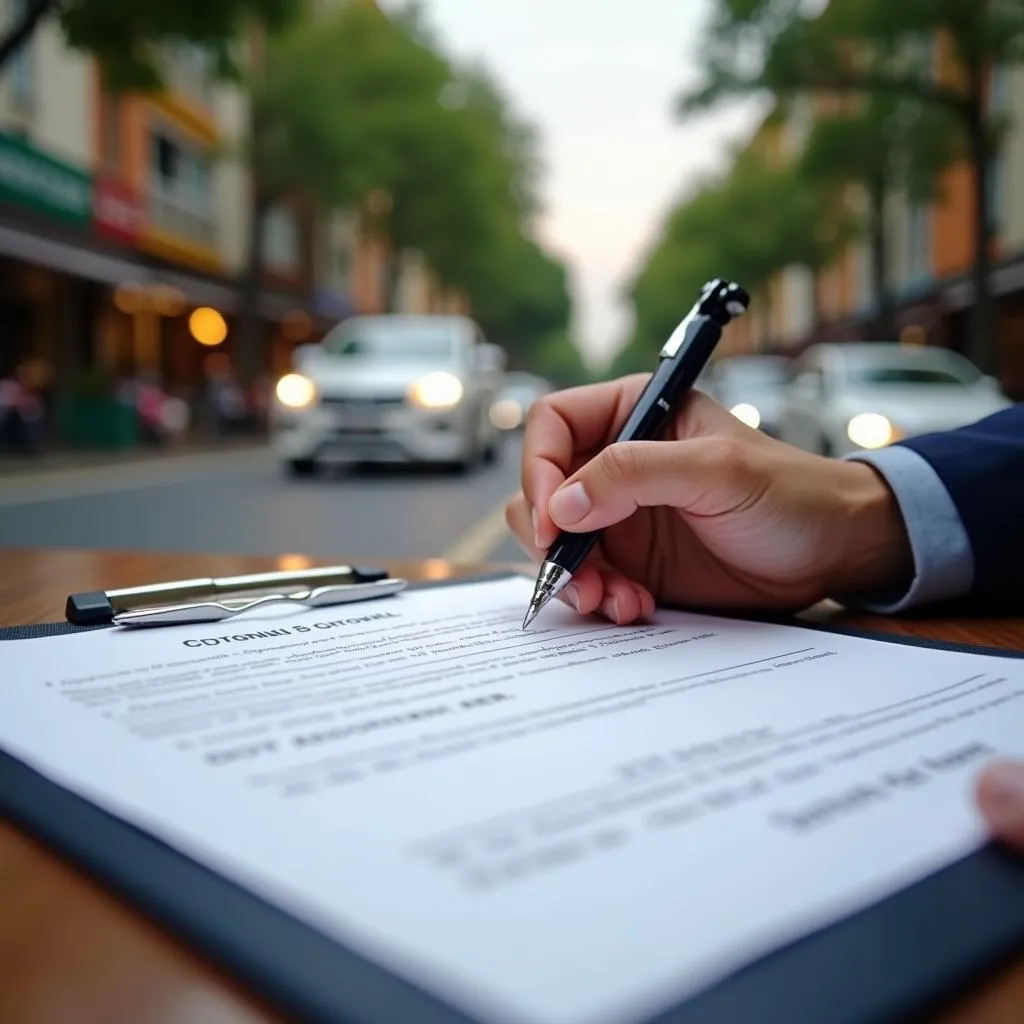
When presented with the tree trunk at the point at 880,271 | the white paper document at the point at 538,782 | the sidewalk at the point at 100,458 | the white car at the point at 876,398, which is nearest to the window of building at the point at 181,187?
the sidewalk at the point at 100,458

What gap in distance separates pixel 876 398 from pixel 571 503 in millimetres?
7499

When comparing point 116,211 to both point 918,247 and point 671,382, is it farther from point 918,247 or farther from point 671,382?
point 671,382

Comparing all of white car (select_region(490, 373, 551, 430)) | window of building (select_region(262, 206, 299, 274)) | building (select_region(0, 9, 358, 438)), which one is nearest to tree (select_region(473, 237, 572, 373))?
window of building (select_region(262, 206, 299, 274))

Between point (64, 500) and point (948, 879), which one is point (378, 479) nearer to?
point (64, 500)

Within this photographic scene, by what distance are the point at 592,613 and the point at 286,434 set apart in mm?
7429

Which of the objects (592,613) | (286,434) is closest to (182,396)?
(286,434)

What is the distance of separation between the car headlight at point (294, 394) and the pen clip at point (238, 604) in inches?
287

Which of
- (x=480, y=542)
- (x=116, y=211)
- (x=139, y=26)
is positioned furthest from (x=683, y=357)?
(x=116, y=211)

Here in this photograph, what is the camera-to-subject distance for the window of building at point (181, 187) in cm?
2052

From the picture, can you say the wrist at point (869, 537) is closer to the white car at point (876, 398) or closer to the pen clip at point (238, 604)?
the pen clip at point (238, 604)

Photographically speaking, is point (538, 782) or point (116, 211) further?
point (116, 211)

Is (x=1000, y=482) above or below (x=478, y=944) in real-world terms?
above

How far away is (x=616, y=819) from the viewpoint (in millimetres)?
443

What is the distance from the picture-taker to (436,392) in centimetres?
837
